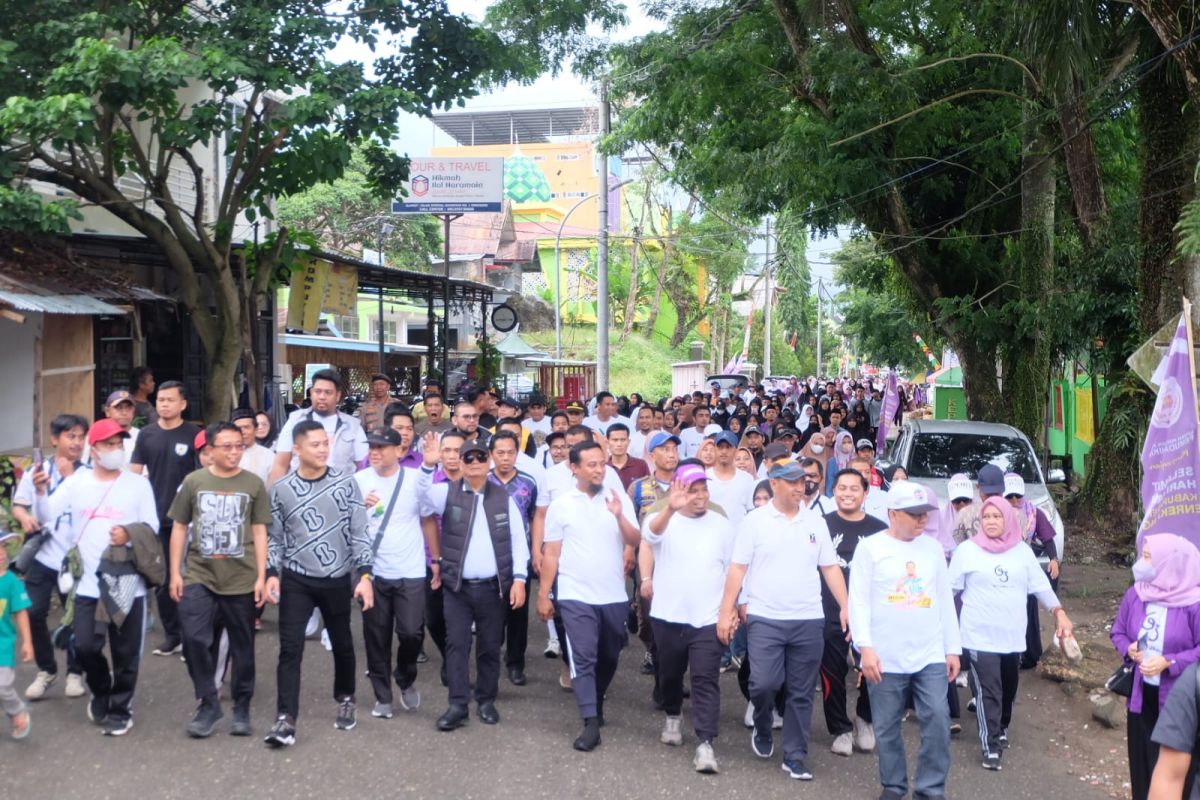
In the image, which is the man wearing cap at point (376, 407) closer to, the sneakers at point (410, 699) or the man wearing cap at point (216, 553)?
the sneakers at point (410, 699)

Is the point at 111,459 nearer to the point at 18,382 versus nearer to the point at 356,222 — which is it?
the point at 18,382

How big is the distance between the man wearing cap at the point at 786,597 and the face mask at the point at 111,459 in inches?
134

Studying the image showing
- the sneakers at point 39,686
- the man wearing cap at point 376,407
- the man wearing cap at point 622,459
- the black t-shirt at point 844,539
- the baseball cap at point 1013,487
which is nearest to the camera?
the black t-shirt at point 844,539

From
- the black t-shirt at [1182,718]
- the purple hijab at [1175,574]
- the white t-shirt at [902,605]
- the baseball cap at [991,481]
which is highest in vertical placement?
the baseball cap at [991,481]

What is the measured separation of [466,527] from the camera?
706cm

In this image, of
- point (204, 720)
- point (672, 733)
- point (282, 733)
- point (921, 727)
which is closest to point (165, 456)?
point (204, 720)

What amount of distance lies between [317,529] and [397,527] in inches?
25.3

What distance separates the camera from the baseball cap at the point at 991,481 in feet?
23.9

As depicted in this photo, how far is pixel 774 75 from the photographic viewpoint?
58.3ft

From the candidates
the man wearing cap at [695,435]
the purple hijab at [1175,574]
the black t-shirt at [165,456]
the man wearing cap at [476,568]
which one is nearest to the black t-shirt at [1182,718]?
the purple hijab at [1175,574]

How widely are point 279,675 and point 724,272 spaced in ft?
154

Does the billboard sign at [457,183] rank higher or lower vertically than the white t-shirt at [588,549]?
higher

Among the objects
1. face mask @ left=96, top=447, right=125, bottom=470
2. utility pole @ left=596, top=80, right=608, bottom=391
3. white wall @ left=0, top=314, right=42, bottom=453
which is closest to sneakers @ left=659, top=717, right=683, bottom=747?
face mask @ left=96, top=447, right=125, bottom=470

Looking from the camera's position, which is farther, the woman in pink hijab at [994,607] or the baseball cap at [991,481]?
the baseball cap at [991,481]
